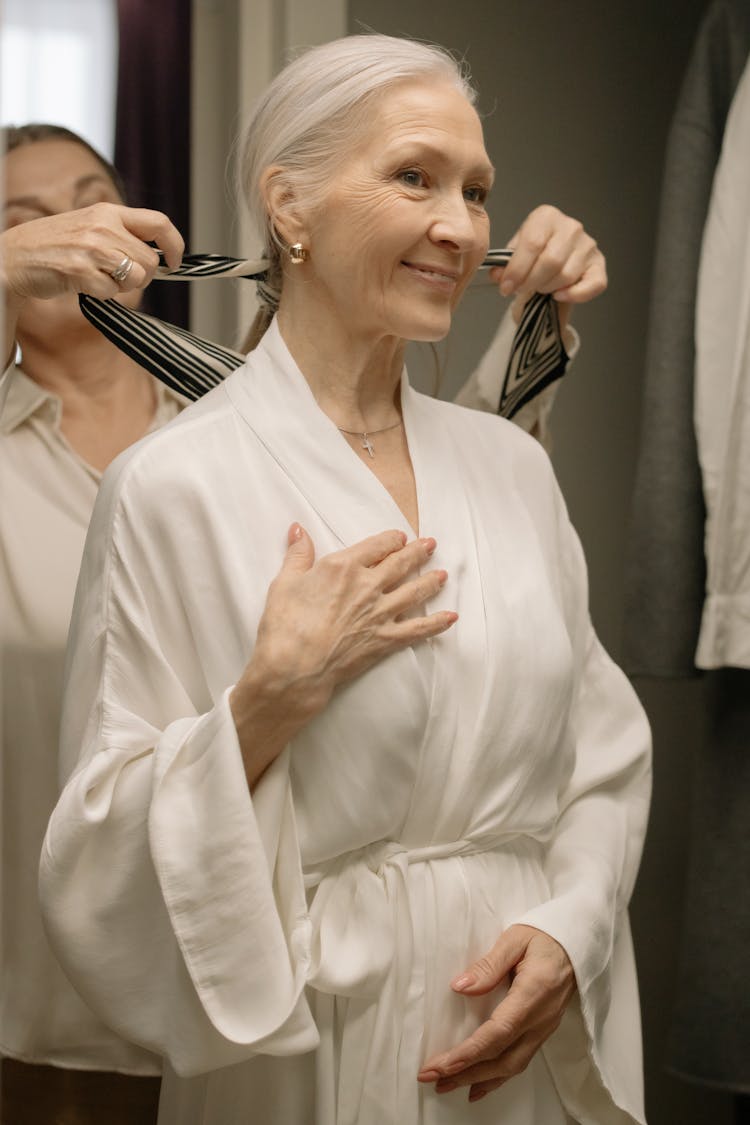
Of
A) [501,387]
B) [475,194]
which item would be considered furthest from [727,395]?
[475,194]

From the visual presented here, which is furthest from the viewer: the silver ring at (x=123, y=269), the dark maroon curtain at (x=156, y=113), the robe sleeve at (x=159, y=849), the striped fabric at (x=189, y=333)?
the dark maroon curtain at (x=156, y=113)

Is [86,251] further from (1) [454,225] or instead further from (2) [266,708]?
(2) [266,708]

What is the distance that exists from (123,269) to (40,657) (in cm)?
48

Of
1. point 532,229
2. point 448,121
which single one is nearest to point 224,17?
point 532,229

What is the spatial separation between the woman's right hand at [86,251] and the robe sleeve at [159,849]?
0.58 feet

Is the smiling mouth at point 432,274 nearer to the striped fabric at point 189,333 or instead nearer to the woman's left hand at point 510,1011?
the striped fabric at point 189,333

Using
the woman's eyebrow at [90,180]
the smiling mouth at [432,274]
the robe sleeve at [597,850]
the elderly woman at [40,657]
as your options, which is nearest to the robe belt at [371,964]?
the robe sleeve at [597,850]

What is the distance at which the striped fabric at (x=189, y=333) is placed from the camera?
1366mm

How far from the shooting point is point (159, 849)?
1.08 meters

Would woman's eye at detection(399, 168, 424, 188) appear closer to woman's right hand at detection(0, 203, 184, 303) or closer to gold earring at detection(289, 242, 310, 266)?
gold earring at detection(289, 242, 310, 266)

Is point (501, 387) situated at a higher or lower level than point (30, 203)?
lower

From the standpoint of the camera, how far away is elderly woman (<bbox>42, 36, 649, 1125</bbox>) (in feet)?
3.63

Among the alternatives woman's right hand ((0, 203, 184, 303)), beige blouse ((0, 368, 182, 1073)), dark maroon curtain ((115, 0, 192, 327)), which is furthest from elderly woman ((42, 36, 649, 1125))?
dark maroon curtain ((115, 0, 192, 327))

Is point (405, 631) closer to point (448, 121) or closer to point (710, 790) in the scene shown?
point (448, 121)
